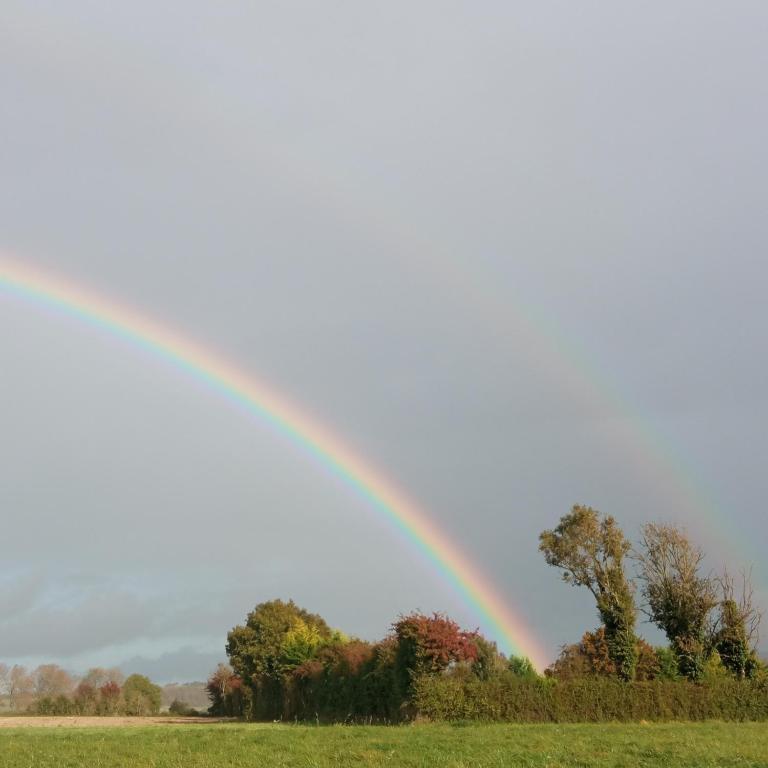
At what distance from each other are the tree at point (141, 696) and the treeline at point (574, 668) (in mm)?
24272

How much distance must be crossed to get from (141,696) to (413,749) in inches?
2652

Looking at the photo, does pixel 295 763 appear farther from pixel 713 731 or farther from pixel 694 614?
pixel 694 614

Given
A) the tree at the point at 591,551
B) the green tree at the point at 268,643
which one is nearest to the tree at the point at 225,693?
the green tree at the point at 268,643

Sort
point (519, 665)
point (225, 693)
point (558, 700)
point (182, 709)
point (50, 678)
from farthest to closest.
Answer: point (50, 678)
point (182, 709)
point (225, 693)
point (519, 665)
point (558, 700)

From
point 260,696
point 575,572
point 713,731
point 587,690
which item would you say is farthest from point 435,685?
point 260,696

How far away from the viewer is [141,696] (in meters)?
77.0

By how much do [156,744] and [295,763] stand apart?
6.93 meters

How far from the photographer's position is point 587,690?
30.7 metres

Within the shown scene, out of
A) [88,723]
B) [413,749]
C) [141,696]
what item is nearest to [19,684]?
[141,696]

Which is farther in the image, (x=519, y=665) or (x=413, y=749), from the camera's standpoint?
(x=519, y=665)

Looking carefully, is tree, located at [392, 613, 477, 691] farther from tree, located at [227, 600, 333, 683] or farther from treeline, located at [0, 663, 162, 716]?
treeline, located at [0, 663, 162, 716]

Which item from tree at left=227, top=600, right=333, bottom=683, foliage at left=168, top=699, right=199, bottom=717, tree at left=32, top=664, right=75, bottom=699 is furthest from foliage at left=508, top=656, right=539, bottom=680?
tree at left=32, top=664, right=75, bottom=699

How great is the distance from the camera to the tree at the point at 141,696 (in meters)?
74.9

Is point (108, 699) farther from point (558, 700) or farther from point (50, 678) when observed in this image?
point (558, 700)
